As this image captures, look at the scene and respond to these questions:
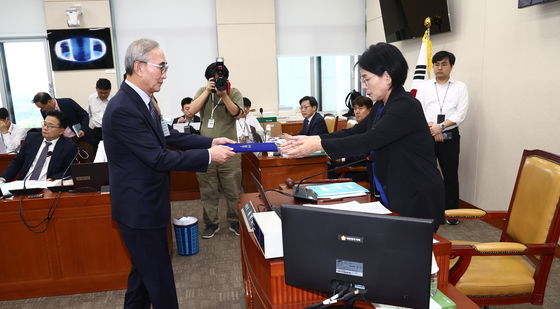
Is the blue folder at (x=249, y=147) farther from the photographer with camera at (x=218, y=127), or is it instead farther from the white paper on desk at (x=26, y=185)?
the white paper on desk at (x=26, y=185)

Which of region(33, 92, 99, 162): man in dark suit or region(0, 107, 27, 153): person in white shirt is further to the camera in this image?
region(0, 107, 27, 153): person in white shirt

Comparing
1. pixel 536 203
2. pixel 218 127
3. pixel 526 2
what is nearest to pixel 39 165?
pixel 218 127

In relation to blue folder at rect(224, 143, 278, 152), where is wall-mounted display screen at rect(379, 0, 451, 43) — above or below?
above

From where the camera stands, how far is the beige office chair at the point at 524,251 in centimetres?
183

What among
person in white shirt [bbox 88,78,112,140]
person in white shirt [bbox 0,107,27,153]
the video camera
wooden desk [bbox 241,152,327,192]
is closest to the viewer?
the video camera

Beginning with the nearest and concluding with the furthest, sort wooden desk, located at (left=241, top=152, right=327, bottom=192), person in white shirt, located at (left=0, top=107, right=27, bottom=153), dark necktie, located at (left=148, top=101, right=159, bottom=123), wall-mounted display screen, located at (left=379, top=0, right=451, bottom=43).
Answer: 1. dark necktie, located at (left=148, top=101, right=159, bottom=123)
2. wooden desk, located at (left=241, top=152, right=327, bottom=192)
3. wall-mounted display screen, located at (left=379, top=0, right=451, bottom=43)
4. person in white shirt, located at (left=0, top=107, right=27, bottom=153)

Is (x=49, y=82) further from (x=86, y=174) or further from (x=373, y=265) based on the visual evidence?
(x=373, y=265)

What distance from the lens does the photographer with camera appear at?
3.50m

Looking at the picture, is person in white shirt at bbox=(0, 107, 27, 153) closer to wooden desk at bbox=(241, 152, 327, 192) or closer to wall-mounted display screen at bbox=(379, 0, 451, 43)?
wooden desk at bbox=(241, 152, 327, 192)

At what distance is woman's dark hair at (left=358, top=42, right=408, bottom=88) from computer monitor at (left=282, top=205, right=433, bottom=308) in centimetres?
87

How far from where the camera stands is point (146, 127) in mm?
1883

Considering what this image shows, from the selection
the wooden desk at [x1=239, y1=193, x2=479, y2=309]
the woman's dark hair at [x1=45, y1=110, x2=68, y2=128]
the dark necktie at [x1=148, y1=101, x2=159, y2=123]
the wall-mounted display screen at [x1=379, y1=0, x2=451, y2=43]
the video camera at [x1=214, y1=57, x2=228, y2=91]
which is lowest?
the wooden desk at [x1=239, y1=193, x2=479, y2=309]

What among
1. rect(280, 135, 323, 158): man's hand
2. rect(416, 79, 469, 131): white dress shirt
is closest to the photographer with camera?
rect(280, 135, 323, 158): man's hand

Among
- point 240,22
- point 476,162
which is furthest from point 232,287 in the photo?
point 240,22
